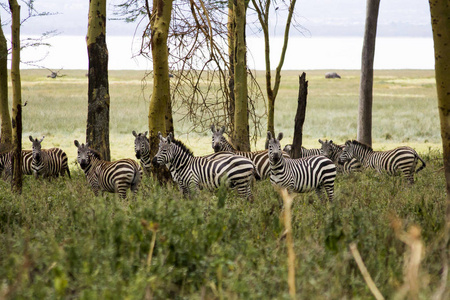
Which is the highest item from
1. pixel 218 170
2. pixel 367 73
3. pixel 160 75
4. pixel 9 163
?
pixel 367 73

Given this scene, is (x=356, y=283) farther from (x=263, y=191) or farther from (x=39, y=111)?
(x=39, y=111)

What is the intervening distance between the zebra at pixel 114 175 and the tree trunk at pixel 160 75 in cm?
78

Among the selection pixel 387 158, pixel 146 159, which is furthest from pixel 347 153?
pixel 146 159

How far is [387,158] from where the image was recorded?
12.9 meters

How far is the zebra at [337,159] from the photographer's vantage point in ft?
46.3

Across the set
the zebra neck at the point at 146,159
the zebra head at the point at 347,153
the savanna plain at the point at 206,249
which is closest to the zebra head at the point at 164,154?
the savanna plain at the point at 206,249

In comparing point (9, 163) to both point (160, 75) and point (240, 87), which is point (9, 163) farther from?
point (240, 87)

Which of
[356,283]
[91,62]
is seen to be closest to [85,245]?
[356,283]

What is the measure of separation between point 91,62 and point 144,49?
2.62 meters

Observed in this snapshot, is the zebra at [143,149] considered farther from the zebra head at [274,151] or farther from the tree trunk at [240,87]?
the zebra head at [274,151]

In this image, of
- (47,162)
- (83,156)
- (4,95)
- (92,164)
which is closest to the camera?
(83,156)

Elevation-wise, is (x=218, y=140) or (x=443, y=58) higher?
(x=443, y=58)

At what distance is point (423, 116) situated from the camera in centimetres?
3572

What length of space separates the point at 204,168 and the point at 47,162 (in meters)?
5.64
